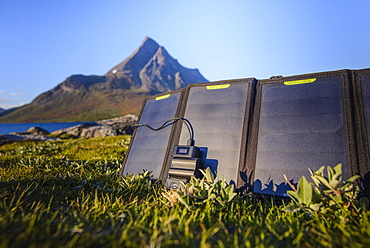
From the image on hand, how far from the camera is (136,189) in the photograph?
3537 mm

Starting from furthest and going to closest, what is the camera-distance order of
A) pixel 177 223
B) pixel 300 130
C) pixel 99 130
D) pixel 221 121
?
pixel 99 130
pixel 221 121
pixel 300 130
pixel 177 223

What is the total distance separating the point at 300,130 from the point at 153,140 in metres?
2.57

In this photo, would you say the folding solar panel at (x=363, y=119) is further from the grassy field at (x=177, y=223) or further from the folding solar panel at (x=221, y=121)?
the folding solar panel at (x=221, y=121)

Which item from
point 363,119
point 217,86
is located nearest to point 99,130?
point 217,86

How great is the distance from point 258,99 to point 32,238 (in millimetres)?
3407

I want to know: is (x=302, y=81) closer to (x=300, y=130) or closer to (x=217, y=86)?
(x=300, y=130)

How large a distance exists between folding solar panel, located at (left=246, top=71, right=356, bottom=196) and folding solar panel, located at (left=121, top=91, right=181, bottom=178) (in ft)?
5.08

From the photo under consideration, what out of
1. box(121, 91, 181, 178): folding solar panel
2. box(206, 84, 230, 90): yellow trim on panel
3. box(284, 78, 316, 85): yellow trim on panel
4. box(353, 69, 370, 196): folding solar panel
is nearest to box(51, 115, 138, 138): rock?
box(121, 91, 181, 178): folding solar panel

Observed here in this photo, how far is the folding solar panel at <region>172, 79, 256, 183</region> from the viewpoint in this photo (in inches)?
141

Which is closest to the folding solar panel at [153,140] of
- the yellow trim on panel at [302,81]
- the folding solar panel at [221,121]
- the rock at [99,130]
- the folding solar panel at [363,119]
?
the folding solar panel at [221,121]

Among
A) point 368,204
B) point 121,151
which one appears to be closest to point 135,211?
point 368,204

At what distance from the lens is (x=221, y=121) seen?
→ 13.2 ft

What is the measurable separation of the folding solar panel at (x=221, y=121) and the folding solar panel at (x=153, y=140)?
34cm

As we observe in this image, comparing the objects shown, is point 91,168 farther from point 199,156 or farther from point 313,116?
point 313,116
